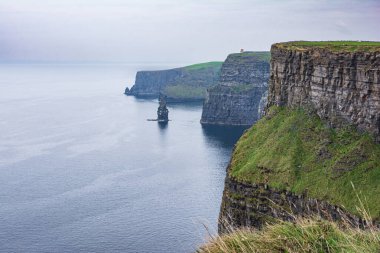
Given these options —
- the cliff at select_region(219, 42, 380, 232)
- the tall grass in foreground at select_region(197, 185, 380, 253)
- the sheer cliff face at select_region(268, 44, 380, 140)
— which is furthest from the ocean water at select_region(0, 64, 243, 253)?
the tall grass in foreground at select_region(197, 185, 380, 253)

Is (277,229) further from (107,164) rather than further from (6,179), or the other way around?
(107,164)

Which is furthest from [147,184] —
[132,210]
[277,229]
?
[277,229]

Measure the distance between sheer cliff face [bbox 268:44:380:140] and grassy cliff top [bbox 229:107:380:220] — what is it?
2.60 metres

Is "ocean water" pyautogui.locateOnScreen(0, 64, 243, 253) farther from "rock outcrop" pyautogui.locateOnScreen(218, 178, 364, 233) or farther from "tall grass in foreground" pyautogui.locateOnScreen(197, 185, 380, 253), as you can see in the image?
"tall grass in foreground" pyautogui.locateOnScreen(197, 185, 380, 253)

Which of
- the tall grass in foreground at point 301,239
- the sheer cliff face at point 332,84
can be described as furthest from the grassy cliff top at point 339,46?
the tall grass in foreground at point 301,239

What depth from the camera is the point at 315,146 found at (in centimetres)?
10344

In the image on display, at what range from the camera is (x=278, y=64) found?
405ft

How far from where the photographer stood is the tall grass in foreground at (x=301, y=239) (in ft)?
59.6

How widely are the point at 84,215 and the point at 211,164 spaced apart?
6488cm

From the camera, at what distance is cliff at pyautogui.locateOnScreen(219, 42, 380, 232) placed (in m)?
91.7

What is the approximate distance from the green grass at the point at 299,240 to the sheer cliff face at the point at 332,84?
81355 mm

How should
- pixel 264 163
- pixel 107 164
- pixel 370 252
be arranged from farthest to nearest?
pixel 107 164, pixel 264 163, pixel 370 252

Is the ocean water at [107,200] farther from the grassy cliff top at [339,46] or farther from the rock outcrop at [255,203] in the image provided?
the grassy cliff top at [339,46]

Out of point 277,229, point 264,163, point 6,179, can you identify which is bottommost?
point 6,179
